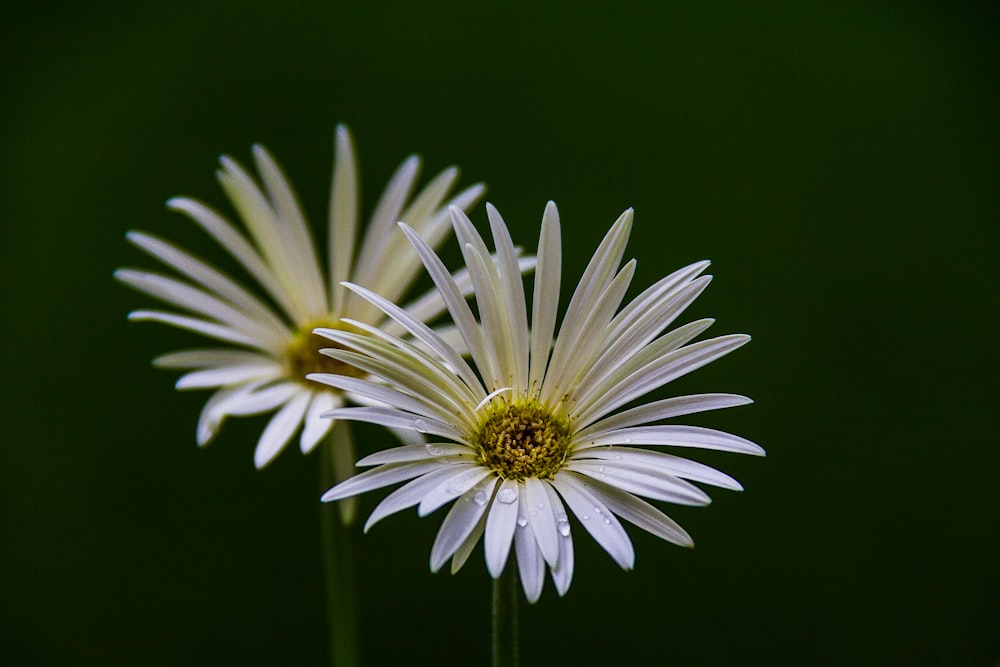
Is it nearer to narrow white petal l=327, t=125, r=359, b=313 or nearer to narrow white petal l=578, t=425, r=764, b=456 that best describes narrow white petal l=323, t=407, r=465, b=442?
narrow white petal l=578, t=425, r=764, b=456

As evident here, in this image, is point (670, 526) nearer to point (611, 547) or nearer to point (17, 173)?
point (611, 547)

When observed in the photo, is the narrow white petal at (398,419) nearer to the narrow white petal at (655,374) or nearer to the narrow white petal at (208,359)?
the narrow white petal at (655,374)

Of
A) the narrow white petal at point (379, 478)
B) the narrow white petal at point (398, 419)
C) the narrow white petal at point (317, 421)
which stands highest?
the narrow white petal at point (317, 421)

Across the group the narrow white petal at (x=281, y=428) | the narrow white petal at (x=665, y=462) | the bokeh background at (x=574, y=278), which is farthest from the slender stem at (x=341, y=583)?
the bokeh background at (x=574, y=278)

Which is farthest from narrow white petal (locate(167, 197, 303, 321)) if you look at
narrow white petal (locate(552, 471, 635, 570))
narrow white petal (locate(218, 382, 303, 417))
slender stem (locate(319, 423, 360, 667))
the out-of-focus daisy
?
narrow white petal (locate(552, 471, 635, 570))

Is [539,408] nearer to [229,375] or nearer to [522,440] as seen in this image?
[522,440]

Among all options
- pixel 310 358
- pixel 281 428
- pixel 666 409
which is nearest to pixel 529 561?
pixel 666 409

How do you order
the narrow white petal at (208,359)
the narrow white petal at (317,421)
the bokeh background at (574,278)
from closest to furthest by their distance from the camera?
the narrow white petal at (317,421) → the narrow white petal at (208,359) → the bokeh background at (574,278)

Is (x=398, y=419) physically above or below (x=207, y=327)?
below
